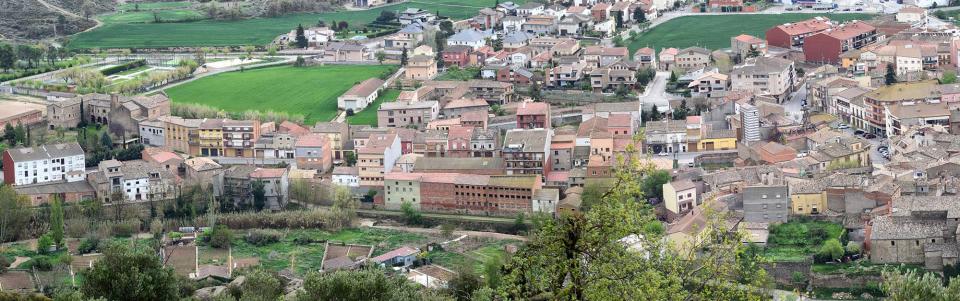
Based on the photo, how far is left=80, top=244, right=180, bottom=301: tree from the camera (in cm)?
1246

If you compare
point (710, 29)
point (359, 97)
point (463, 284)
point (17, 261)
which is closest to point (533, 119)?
point (359, 97)

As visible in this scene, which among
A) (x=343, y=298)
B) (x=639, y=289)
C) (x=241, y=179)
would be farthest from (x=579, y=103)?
(x=639, y=289)

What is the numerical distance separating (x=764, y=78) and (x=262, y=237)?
9.28 metres

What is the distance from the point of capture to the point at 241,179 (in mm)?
21125

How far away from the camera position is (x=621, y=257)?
22.2 ft

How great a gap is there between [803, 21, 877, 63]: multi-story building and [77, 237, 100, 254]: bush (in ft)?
44.6

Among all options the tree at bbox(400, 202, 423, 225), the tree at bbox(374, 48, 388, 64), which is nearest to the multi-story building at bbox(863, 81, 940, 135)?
the tree at bbox(400, 202, 423, 225)

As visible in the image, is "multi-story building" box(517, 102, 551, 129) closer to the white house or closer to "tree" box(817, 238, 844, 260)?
the white house

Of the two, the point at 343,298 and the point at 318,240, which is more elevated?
the point at 343,298

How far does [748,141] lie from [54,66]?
46.8ft

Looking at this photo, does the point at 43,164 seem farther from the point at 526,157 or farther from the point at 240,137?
the point at 526,157

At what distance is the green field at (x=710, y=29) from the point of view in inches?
1184

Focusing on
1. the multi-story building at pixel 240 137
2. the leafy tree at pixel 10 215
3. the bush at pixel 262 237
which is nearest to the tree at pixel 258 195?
the bush at pixel 262 237

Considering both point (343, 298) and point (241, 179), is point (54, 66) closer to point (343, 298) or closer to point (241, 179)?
point (241, 179)
